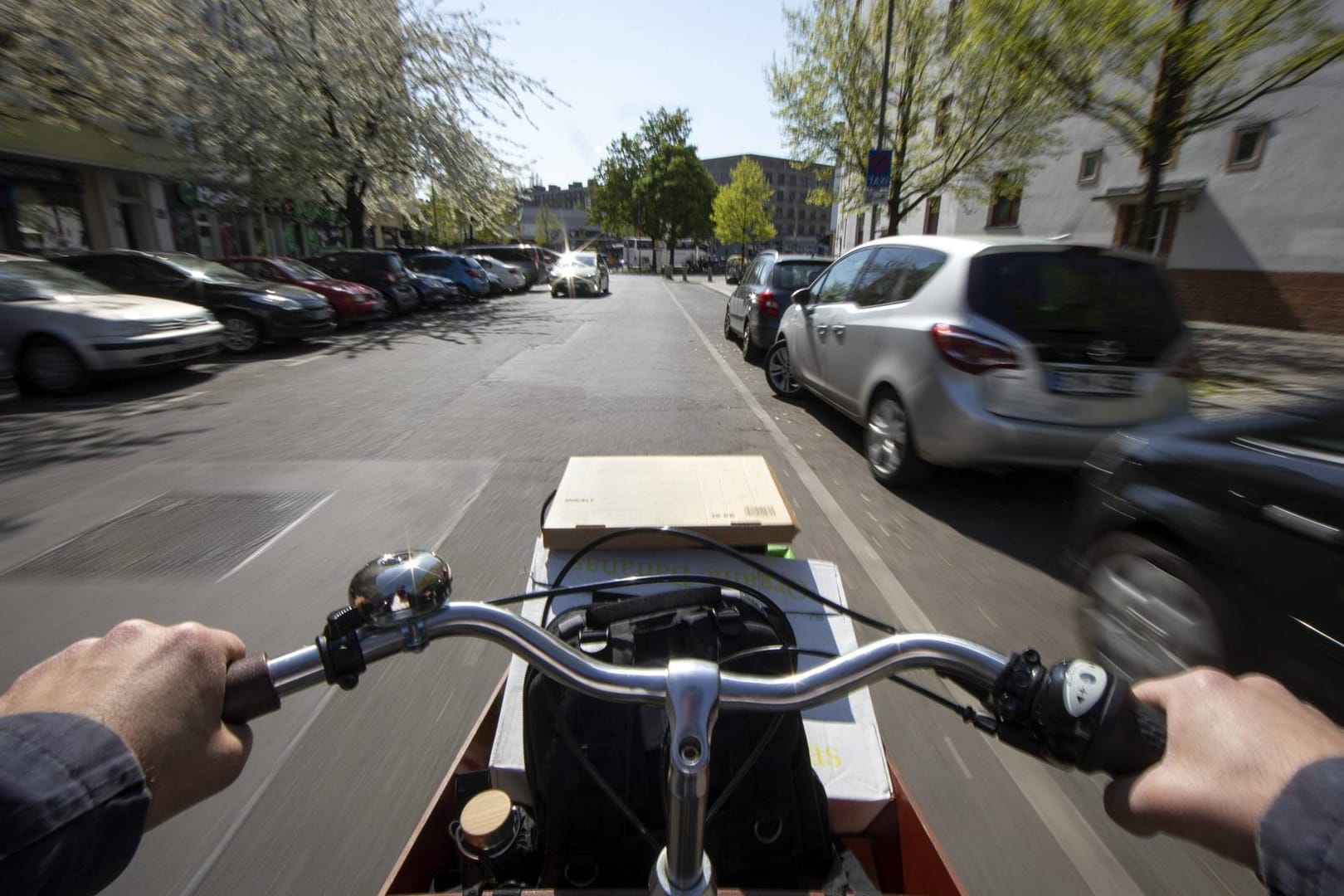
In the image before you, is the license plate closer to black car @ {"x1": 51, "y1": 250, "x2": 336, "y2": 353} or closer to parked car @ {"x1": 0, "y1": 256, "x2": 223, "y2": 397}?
parked car @ {"x1": 0, "y1": 256, "x2": 223, "y2": 397}

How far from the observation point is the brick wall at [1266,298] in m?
14.8

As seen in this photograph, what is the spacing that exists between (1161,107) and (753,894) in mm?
12029

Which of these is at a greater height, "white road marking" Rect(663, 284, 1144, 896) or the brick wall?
the brick wall

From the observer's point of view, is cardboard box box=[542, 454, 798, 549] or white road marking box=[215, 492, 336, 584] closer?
cardboard box box=[542, 454, 798, 549]

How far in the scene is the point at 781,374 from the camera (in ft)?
28.3

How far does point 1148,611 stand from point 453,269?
23.2m

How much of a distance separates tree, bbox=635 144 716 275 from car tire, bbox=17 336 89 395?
57.3 meters

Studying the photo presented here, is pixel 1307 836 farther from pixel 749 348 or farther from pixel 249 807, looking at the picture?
pixel 749 348

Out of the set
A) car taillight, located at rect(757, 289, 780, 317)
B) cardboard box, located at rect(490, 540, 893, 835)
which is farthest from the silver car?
car taillight, located at rect(757, 289, 780, 317)

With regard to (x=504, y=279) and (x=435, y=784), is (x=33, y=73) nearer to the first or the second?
(x=435, y=784)

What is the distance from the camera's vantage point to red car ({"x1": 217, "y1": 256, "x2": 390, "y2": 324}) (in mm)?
13953

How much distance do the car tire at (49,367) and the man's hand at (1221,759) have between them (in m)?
10.7

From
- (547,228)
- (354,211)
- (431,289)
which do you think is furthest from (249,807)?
(547,228)

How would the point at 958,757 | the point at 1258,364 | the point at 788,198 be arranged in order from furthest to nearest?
the point at 788,198 < the point at 1258,364 < the point at 958,757
